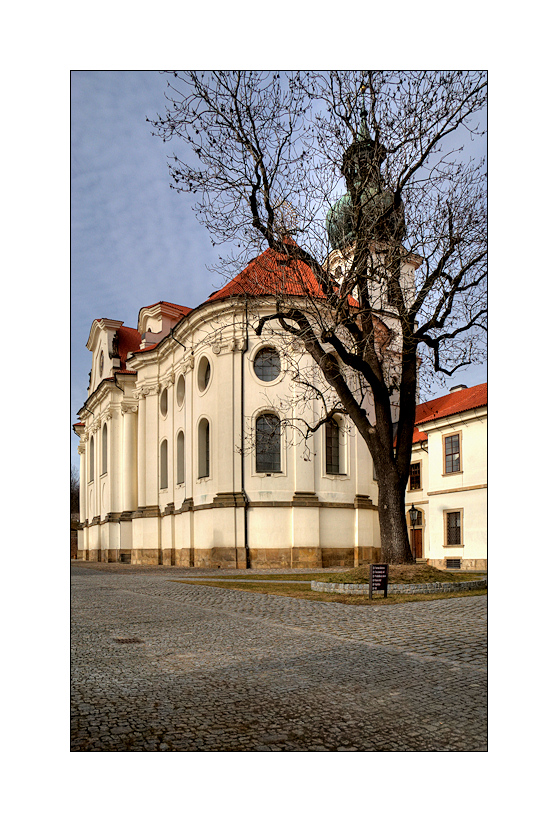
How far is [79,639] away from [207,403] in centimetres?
2008

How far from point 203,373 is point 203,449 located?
10.7 feet

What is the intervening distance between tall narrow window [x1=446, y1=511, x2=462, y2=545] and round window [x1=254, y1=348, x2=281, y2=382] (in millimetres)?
8622

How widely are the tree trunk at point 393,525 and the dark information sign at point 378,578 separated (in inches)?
78.0

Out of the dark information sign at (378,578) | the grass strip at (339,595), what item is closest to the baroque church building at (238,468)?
the grass strip at (339,595)

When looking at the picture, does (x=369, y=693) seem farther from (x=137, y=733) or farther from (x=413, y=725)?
(x=137, y=733)

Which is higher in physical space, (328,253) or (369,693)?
(328,253)

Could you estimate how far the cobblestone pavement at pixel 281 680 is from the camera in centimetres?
418

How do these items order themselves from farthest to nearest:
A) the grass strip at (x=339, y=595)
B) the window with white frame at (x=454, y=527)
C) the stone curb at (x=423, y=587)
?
the window with white frame at (x=454, y=527) < the stone curb at (x=423, y=587) < the grass strip at (x=339, y=595)

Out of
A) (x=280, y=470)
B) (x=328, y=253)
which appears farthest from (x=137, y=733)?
(x=280, y=470)

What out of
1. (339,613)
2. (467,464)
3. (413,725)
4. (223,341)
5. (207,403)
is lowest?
(339,613)

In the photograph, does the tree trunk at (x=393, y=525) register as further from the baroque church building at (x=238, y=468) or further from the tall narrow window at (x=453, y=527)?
the tall narrow window at (x=453, y=527)

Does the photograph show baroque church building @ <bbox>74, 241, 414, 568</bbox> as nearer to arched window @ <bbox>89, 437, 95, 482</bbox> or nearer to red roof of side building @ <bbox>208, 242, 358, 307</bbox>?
arched window @ <bbox>89, 437, 95, 482</bbox>

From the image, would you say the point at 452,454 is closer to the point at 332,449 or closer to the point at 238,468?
the point at 332,449

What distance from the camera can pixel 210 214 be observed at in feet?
27.7
